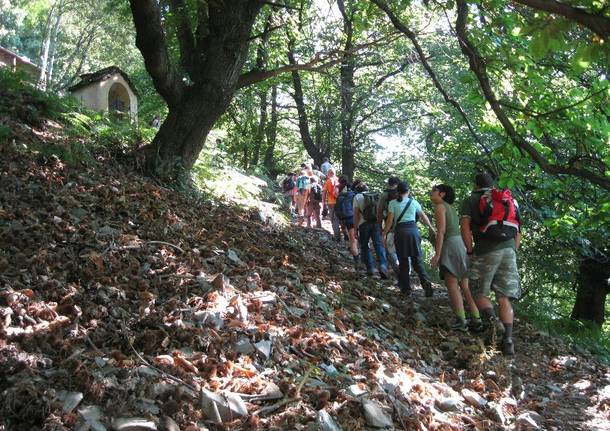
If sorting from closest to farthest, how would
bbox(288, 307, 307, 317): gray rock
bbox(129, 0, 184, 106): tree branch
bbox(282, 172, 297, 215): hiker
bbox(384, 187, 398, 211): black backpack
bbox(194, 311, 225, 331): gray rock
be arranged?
bbox(194, 311, 225, 331): gray rock < bbox(288, 307, 307, 317): gray rock < bbox(129, 0, 184, 106): tree branch < bbox(384, 187, 398, 211): black backpack < bbox(282, 172, 297, 215): hiker

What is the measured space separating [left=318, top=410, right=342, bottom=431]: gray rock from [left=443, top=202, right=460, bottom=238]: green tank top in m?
4.34

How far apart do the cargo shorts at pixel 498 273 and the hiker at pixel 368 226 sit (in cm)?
274

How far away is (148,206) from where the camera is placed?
22.1 feet

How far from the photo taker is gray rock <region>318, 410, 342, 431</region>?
11.2 feet

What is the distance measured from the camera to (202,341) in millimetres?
4020

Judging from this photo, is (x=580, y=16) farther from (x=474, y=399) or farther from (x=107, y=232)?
(x=107, y=232)

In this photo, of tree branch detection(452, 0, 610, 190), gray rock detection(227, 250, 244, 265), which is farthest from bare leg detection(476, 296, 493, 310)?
gray rock detection(227, 250, 244, 265)

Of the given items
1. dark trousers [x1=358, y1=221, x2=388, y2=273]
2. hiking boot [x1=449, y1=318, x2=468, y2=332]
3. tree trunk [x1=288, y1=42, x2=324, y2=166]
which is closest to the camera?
hiking boot [x1=449, y1=318, x2=468, y2=332]

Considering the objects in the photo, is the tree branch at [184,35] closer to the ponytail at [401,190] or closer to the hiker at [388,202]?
the hiker at [388,202]

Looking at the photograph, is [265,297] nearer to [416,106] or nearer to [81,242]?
[81,242]

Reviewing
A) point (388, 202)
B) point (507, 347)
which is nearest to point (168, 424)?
point (507, 347)

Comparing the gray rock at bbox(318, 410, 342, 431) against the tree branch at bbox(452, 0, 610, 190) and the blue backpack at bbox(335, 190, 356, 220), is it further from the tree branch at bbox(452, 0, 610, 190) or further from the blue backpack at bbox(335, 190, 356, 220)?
the blue backpack at bbox(335, 190, 356, 220)

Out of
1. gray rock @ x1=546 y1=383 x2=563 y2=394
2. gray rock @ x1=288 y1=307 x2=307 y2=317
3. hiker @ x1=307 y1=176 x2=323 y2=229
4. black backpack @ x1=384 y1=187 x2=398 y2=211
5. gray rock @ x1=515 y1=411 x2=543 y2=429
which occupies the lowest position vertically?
gray rock @ x1=515 y1=411 x2=543 y2=429

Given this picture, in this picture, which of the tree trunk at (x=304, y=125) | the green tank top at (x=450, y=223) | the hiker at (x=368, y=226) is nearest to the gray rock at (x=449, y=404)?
the green tank top at (x=450, y=223)
